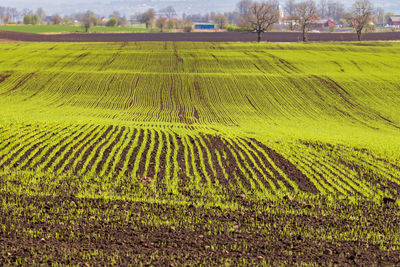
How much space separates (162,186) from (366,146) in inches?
569

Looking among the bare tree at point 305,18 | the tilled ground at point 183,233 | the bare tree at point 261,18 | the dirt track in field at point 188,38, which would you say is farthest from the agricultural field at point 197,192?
the dirt track in field at point 188,38

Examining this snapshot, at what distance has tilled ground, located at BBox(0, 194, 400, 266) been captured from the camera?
12.1 m

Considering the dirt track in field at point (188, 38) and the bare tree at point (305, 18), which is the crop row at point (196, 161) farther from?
the bare tree at point (305, 18)

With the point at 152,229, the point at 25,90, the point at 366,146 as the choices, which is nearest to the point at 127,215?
the point at 152,229

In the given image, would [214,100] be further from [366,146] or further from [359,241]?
[359,241]

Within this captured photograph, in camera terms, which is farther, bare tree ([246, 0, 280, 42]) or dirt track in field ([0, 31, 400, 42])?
dirt track in field ([0, 31, 400, 42])

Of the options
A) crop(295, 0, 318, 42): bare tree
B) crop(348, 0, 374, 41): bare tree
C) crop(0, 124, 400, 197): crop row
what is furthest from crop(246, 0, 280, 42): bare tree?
crop(0, 124, 400, 197): crop row

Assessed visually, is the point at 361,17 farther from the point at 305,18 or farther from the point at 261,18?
the point at 261,18

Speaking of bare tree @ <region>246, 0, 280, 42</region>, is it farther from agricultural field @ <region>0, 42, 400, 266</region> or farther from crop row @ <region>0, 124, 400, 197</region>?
crop row @ <region>0, 124, 400, 197</region>

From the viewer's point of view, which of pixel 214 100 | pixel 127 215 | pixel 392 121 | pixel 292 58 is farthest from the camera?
pixel 292 58

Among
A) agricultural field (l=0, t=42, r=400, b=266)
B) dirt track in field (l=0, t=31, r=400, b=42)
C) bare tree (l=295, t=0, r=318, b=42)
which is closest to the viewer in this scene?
agricultural field (l=0, t=42, r=400, b=266)

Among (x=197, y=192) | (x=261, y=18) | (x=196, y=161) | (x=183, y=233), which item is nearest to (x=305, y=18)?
(x=261, y=18)

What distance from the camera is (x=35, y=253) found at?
1205 cm

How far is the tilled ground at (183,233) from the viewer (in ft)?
39.9
